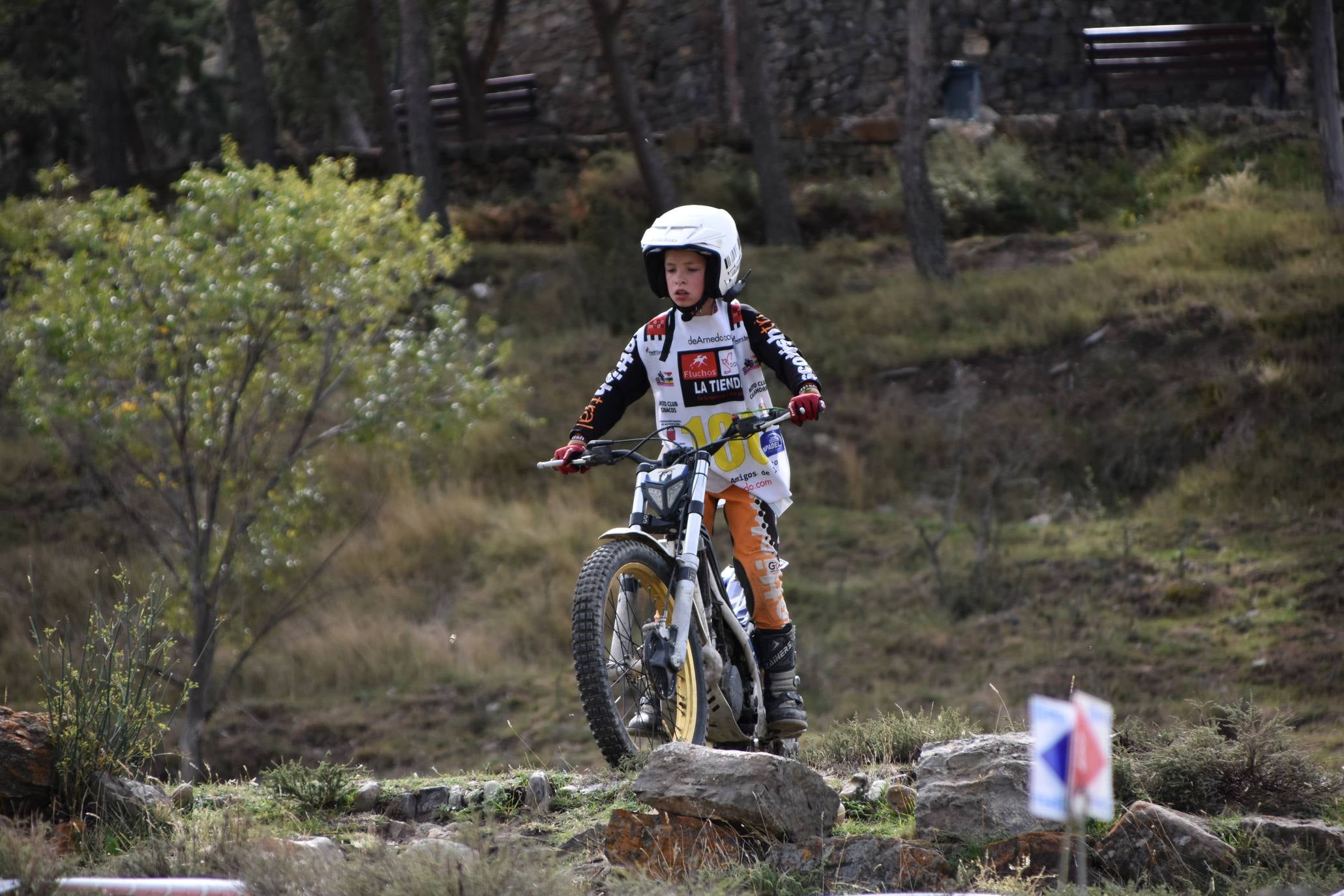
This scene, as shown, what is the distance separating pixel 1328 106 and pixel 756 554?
15.8 m

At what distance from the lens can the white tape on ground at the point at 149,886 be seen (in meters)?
4.12

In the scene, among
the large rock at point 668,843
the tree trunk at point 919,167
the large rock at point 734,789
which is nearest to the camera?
the large rock at point 668,843

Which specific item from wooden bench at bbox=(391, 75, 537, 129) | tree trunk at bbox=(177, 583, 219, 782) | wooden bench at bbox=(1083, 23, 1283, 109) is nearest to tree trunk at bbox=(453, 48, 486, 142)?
wooden bench at bbox=(391, 75, 537, 129)

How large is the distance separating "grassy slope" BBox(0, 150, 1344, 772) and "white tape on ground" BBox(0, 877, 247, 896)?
7.12 metres

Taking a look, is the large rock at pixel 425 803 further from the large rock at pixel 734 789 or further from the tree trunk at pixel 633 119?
the tree trunk at pixel 633 119

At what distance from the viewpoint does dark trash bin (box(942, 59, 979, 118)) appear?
26.5 metres

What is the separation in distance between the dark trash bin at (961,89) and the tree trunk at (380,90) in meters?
10.0

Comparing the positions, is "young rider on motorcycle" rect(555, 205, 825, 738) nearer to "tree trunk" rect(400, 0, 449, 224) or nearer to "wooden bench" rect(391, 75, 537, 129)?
"tree trunk" rect(400, 0, 449, 224)

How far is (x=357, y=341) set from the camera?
13.6 m

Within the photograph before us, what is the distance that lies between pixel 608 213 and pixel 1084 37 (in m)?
10.3

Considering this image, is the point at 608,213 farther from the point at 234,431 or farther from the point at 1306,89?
the point at 1306,89

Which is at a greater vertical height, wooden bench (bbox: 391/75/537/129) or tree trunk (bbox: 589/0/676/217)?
wooden bench (bbox: 391/75/537/129)

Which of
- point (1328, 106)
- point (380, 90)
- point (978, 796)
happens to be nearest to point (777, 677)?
point (978, 796)

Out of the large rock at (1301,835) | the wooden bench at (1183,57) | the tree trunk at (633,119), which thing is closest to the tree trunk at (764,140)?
the tree trunk at (633,119)
